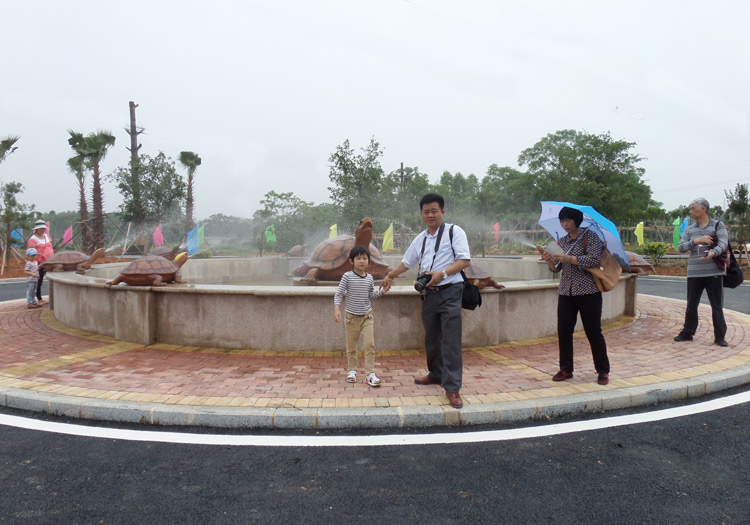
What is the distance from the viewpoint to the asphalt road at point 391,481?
8.09 feet

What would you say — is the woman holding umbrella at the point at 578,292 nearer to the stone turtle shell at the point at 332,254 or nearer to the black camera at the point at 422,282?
the black camera at the point at 422,282

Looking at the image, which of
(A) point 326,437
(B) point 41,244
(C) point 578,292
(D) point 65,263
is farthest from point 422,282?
(B) point 41,244

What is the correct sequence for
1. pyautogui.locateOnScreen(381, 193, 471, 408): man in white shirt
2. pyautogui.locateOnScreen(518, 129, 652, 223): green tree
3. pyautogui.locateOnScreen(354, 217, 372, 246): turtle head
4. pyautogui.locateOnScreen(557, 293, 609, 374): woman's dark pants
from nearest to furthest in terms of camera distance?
pyautogui.locateOnScreen(381, 193, 471, 408): man in white shirt → pyautogui.locateOnScreen(557, 293, 609, 374): woman's dark pants → pyautogui.locateOnScreen(354, 217, 372, 246): turtle head → pyautogui.locateOnScreen(518, 129, 652, 223): green tree

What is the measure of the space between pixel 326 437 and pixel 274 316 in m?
2.52

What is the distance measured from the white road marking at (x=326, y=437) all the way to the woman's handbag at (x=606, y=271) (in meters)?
1.23

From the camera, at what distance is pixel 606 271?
4.46 meters

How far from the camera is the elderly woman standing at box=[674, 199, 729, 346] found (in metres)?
5.83

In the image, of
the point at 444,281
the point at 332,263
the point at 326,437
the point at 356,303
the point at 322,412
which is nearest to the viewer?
the point at 326,437

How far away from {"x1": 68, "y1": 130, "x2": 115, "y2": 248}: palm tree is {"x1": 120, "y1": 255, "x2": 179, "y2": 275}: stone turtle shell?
77.3ft

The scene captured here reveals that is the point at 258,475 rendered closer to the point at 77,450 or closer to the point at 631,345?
the point at 77,450

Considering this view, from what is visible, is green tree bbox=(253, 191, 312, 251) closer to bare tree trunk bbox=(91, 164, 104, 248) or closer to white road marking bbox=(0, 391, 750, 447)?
bare tree trunk bbox=(91, 164, 104, 248)

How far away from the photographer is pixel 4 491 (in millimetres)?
2697

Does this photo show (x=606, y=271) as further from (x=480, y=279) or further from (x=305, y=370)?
(x=305, y=370)

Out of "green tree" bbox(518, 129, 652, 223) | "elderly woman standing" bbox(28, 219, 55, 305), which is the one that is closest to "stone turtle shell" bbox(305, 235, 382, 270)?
"elderly woman standing" bbox(28, 219, 55, 305)
